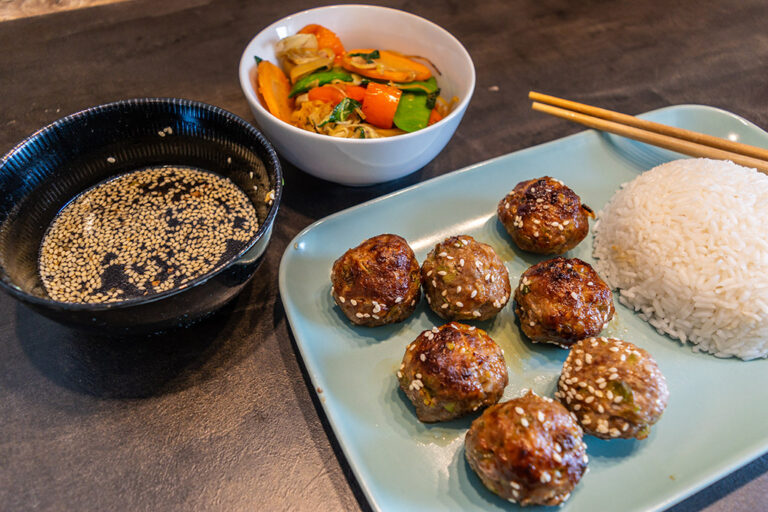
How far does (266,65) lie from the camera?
8.14ft

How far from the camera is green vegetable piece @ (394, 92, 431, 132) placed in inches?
94.7

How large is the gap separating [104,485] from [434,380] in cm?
114

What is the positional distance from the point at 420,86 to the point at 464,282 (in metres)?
1.13

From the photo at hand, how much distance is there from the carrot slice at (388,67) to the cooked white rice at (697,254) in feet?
3.84

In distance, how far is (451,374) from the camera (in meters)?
1.68

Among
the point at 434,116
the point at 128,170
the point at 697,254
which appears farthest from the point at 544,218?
the point at 128,170

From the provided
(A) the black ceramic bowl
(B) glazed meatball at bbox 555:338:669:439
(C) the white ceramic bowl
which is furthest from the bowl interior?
(B) glazed meatball at bbox 555:338:669:439

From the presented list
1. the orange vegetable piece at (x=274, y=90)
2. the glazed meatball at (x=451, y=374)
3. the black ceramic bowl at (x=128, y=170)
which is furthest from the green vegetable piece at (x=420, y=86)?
the glazed meatball at (x=451, y=374)

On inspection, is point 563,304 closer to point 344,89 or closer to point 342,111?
point 342,111

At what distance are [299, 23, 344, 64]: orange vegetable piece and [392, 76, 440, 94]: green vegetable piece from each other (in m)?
0.37

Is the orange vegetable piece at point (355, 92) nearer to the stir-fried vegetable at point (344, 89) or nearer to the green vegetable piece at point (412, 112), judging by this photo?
the stir-fried vegetable at point (344, 89)

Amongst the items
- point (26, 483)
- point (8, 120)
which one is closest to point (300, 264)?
point (26, 483)

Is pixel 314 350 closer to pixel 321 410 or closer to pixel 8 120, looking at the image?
pixel 321 410

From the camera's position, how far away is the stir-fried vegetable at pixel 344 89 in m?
2.37
